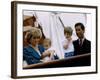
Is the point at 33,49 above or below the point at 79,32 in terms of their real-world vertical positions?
below

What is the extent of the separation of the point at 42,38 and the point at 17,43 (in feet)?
0.63

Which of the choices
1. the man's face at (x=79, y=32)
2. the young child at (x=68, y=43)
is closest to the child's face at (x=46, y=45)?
the young child at (x=68, y=43)

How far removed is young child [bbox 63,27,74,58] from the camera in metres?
1.85

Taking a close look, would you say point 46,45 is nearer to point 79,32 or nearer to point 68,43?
point 68,43

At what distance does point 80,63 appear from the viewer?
6.22 ft

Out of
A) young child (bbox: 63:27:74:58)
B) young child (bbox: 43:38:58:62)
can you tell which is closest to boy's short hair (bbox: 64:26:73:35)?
young child (bbox: 63:27:74:58)

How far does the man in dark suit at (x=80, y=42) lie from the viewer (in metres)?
1.89

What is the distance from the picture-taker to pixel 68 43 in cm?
186

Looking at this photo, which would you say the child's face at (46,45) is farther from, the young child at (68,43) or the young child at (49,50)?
the young child at (68,43)

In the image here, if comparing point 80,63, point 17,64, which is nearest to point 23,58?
point 17,64

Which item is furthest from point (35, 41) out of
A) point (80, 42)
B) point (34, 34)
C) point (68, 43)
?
point (80, 42)

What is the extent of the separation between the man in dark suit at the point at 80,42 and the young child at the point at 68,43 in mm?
36

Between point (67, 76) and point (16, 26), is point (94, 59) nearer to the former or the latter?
point (67, 76)

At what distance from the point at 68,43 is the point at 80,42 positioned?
105 millimetres
